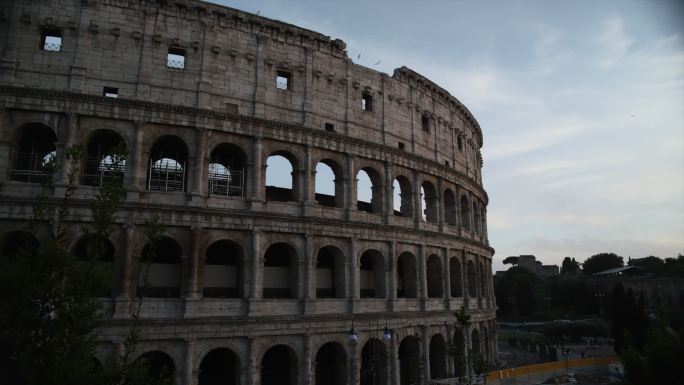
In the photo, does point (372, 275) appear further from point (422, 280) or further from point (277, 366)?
point (277, 366)

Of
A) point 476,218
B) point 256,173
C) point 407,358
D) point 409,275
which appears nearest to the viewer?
point 256,173

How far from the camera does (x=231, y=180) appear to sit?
24.0 m

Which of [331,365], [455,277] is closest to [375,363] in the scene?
[331,365]

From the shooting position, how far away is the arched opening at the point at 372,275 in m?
26.2

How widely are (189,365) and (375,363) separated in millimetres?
10099

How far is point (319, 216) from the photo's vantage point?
78.8 feet

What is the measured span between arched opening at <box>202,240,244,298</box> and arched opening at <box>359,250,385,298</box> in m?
7.52

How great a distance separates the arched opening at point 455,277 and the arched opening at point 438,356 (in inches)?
145

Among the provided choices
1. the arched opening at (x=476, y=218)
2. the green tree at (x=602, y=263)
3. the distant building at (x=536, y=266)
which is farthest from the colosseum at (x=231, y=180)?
the distant building at (x=536, y=266)

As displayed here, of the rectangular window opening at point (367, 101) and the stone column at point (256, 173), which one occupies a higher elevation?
the rectangular window opening at point (367, 101)

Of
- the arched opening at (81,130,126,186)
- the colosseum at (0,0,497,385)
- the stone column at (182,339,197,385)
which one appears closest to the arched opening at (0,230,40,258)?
the colosseum at (0,0,497,385)

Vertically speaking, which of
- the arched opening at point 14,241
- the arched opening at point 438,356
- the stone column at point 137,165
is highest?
the stone column at point 137,165

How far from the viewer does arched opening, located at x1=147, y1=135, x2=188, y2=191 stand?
22.8 metres

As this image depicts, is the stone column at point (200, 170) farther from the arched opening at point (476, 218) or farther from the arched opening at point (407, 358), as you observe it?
A: the arched opening at point (476, 218)
